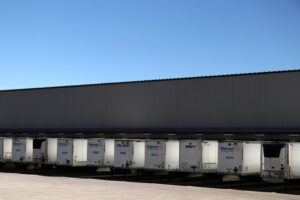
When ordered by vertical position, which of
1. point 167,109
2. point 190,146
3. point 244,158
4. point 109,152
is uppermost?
point 167,109

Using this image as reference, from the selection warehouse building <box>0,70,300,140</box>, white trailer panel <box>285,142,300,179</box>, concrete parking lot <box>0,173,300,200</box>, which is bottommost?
concrete parking lot <box>0,173,300,200</box>

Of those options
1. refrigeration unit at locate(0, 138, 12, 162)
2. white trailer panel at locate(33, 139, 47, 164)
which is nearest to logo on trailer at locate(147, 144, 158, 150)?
white trailer panel at locate(33, 139, 47, 164)

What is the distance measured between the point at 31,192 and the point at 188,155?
11680 mm

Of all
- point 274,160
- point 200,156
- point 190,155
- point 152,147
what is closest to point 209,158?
point 200,156

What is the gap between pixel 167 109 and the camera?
4344 cm

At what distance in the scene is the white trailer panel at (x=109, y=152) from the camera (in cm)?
3949

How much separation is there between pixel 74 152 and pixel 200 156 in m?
11.0

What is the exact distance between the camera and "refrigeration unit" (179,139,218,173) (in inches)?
1350

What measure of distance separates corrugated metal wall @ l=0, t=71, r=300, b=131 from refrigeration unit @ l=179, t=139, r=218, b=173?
209 inches

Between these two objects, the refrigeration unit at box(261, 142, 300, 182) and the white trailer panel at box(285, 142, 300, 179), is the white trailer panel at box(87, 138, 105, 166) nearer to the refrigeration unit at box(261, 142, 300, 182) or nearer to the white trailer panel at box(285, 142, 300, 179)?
the refrigeration unit at box(261, 142, 300, 182)

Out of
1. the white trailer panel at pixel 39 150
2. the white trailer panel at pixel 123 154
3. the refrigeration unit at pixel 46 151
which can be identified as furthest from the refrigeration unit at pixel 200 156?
the white trailer panel at pixel 39 150

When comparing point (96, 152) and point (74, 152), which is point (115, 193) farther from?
point (74, 152)

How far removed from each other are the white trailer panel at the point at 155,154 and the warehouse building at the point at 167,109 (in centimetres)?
430

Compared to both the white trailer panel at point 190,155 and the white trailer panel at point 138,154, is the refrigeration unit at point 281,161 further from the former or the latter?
the white trailer panel at point 138,154
